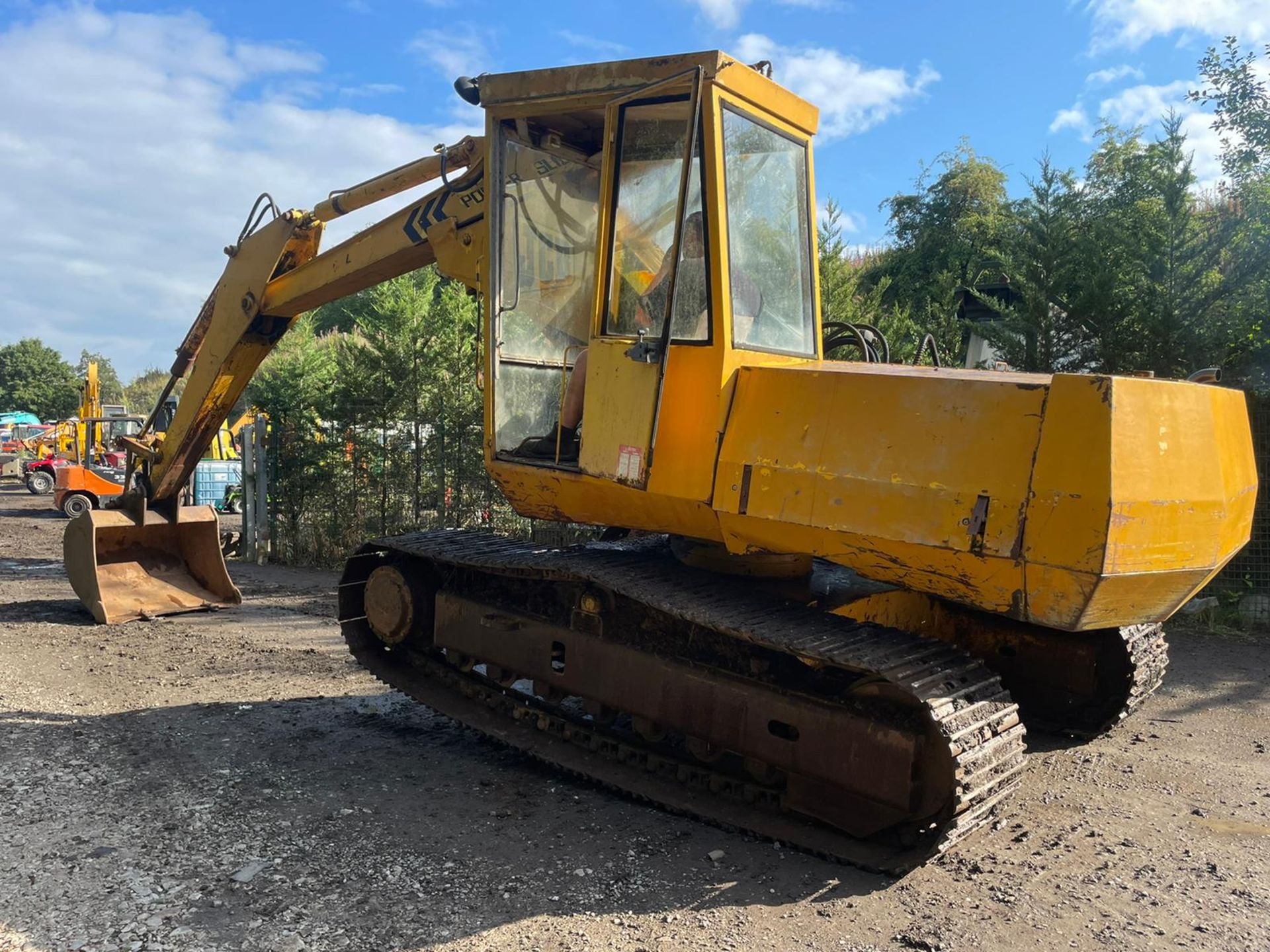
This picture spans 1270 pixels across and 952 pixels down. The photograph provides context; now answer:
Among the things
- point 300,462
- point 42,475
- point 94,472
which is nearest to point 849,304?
point 300,462

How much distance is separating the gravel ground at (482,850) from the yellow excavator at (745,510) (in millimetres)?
230

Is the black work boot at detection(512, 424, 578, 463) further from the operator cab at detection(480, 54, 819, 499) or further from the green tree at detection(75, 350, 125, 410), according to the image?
the green tree at detection(75, 350, 125, 410)

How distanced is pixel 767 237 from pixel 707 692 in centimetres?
197

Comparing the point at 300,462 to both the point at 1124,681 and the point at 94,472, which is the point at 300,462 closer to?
the point at 94,472

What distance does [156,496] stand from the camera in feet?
25.3

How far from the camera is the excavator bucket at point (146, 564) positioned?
7.54m

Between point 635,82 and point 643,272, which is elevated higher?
point 635,82

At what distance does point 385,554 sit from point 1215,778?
179 inches

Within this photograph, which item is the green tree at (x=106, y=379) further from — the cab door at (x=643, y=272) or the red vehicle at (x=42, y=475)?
the cab door at (x=643, y=272)

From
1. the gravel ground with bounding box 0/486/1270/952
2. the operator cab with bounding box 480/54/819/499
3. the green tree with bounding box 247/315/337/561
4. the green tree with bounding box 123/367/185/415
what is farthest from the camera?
the green tree with bounding box 123/367/185/415

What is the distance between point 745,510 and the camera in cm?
360

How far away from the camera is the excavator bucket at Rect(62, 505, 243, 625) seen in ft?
24.7

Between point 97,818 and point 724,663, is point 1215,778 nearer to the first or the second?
point 724,663

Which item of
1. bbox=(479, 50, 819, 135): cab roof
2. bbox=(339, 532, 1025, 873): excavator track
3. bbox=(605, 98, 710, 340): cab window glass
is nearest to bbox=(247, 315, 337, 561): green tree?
bbox=(339, 532, 1025, 873): excavator track
